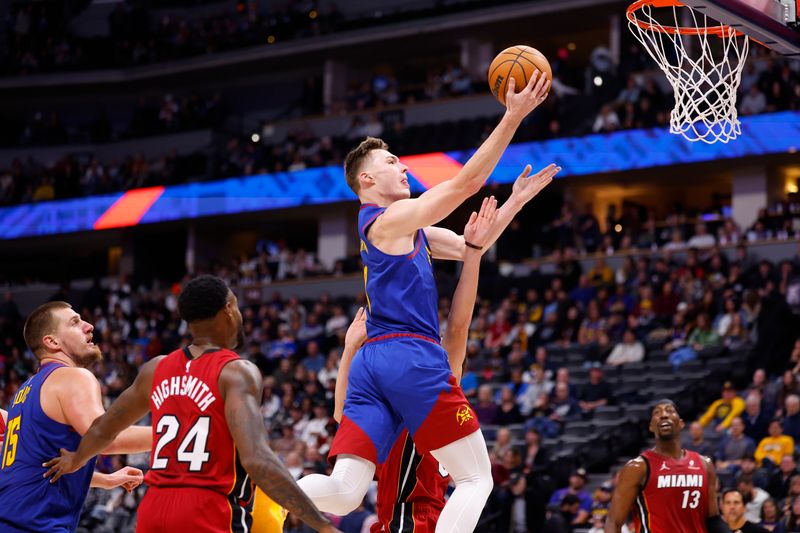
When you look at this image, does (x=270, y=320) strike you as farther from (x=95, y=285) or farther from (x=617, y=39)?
(x=617, y=39)

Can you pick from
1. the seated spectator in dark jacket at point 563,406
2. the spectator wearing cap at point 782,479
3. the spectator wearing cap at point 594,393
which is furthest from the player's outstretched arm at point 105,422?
the spectator wearing cap at point 594,393

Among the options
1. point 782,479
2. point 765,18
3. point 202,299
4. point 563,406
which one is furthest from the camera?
point 563,406

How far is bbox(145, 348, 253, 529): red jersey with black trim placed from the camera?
4586mm

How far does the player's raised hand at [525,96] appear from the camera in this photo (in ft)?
18.2

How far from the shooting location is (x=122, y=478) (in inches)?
225

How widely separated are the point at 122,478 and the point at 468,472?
170 centimetres

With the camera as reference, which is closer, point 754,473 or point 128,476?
point 128,476

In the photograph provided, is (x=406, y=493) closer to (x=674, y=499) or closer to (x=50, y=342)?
(x=50, y=342)

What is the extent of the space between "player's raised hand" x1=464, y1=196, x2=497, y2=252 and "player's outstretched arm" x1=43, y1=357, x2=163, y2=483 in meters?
1.92

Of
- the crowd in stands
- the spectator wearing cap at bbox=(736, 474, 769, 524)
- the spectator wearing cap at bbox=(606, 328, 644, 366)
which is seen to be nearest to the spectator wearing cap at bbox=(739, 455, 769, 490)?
the crowd in stands

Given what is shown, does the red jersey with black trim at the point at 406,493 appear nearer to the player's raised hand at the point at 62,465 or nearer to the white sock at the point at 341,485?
the white sock at the point at 341,485

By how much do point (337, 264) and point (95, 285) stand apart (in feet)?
21.0

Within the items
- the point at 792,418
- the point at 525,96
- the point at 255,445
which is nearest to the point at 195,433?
the point at 255,445

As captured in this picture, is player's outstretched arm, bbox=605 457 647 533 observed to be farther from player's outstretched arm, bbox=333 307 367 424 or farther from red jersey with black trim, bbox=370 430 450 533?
player's outstretched arm, bbox=333 307 367 424
